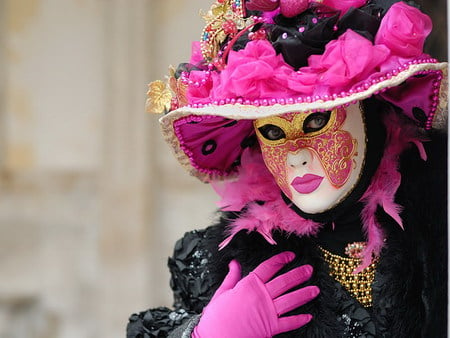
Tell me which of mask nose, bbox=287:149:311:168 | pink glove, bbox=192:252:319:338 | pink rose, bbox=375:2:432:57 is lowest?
pink glove, bbox=192:252:319:338

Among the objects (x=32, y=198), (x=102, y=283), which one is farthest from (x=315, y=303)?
(x=32, y=198)

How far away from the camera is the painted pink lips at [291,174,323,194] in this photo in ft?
4.58

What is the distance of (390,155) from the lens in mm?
1440

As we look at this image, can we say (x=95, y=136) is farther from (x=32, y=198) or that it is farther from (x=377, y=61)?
(x=377, y=61)

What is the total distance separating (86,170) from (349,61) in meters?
2.14

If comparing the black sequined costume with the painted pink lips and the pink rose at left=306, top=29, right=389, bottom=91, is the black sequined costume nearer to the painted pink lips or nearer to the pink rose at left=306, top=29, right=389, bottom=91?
the painted pink lips

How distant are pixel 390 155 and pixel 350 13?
0.28m

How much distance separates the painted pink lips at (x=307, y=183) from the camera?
140 cm

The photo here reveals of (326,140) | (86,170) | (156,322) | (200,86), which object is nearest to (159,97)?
(200,86)

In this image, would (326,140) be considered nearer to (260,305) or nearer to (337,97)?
(337,97)

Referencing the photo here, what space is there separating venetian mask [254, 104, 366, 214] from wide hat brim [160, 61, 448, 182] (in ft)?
0.28

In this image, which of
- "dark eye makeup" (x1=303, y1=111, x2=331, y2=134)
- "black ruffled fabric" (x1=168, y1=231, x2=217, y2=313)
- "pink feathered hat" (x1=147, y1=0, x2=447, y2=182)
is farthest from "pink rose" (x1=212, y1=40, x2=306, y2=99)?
"black ruffled fabric" (x1=168, y1=231, x2=217, y2=313)

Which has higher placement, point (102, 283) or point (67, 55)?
point (67, 55)

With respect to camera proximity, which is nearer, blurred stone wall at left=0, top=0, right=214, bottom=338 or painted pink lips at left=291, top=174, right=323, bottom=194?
painted pink lips at left=291, top=174, right=323, bottom=194
